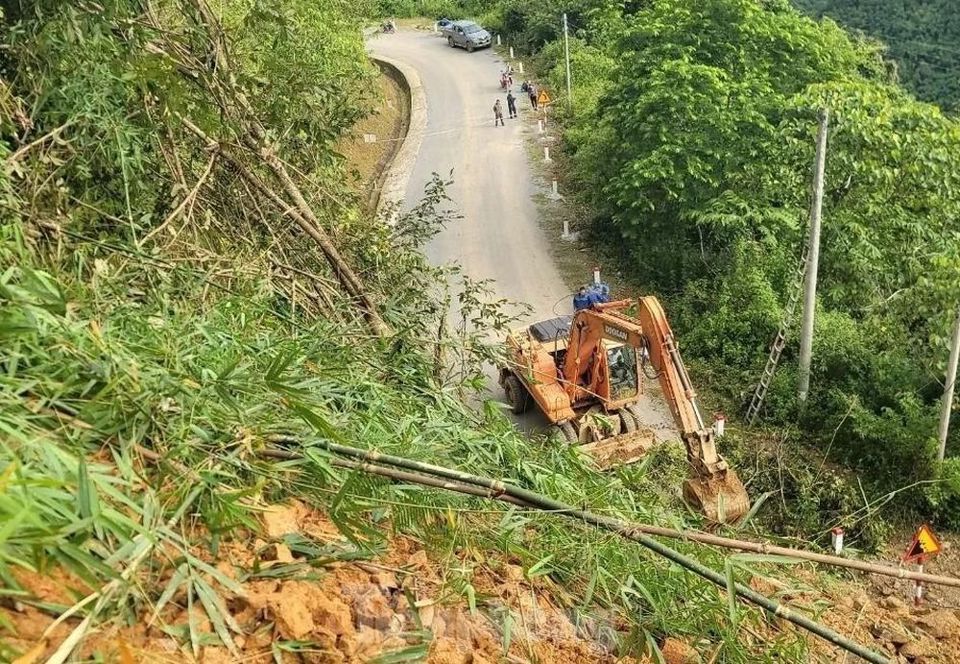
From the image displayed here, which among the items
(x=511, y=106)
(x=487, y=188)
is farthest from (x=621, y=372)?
(x=511, y=106)

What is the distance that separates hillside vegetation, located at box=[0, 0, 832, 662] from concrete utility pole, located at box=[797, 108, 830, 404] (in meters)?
5.74

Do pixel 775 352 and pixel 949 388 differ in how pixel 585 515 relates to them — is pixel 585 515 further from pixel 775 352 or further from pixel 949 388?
pixel 775 352

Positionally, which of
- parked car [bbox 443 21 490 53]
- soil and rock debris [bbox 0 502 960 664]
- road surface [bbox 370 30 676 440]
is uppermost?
soil and rock debris [bbox 0 502 960 664]

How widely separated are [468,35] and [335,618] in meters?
34.3

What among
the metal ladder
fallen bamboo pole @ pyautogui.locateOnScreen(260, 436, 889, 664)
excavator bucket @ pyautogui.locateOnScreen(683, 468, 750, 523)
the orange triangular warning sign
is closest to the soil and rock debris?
fallen bamboo pole @ pyautogui.locateOnScreen(260, 436, 889, 664)

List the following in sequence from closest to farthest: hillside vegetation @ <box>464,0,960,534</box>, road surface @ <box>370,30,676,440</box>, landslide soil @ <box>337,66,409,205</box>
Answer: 1. hillside vegetation @ <box>464,0,960,534</box>
2. road surface @ <box>370,30,676,440</box>
3. landslide soil @ <box>337,66,409,205</box>

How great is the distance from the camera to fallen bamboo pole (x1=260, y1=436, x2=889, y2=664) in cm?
268

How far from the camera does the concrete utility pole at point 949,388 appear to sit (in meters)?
9.52

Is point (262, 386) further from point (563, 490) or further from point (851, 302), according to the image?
point (851, 302)

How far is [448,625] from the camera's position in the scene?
2775 mm

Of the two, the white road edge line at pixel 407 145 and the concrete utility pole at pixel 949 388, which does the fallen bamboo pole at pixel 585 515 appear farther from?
the white road edge line at pixel 407 145

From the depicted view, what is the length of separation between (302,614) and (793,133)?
12.9m

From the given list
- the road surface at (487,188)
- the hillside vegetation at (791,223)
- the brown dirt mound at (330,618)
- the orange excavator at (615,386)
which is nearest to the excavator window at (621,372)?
the orange excavator at (615,386)

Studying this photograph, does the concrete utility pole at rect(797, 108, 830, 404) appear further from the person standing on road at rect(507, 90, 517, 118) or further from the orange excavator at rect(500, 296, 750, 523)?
the person standing on road at rect(507, 90, 517, 118)
